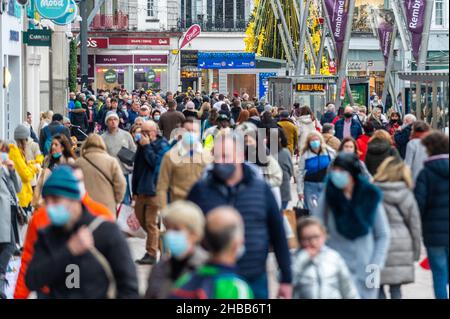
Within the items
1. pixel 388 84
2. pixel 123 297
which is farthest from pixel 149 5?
pixel 123 297

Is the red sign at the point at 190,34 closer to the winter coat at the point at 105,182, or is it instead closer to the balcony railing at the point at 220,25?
the balcony railing at the point at 220,25

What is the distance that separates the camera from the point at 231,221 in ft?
20.5

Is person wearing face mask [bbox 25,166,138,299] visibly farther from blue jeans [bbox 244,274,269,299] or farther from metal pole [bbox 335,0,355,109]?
metal pole [bbox 335,0,355,109]

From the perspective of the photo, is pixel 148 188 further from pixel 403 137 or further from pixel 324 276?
pixel 324 276

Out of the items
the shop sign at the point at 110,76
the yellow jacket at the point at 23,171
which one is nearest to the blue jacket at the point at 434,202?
the yellow jacket at the point at 23,171

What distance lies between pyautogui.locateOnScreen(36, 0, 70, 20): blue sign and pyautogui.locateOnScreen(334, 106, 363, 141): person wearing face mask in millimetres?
8810

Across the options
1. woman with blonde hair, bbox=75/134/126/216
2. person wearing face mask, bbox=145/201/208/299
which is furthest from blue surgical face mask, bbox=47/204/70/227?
woman with blonde hair, bbox=75/134/126/216

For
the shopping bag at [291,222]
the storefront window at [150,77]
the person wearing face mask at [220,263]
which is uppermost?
the person wearing face mask at [220,263]

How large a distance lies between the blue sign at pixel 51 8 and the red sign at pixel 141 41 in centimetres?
4505

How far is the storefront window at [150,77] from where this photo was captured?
75.7 meters

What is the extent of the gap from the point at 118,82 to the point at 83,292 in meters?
68.1

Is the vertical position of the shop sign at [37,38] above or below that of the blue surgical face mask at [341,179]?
above

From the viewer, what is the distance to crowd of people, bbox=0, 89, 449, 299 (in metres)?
6.71

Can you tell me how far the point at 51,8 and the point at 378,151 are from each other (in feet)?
56.6
